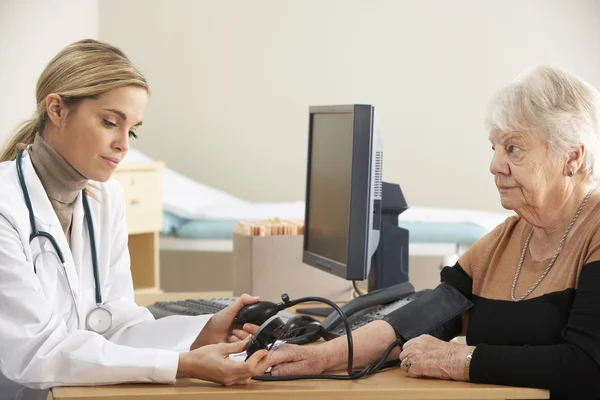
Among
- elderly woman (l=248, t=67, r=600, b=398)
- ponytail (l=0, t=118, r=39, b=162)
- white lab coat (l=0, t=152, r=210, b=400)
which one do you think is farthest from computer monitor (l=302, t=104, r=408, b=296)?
ponytail (l=0, t=118, r=39, b=162)

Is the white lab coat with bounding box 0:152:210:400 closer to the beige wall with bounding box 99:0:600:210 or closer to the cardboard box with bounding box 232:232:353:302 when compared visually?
the cardboard box with bounding box 232:232:353:302

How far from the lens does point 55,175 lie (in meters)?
1.83

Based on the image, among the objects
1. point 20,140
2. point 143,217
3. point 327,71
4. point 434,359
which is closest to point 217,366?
point 434,359

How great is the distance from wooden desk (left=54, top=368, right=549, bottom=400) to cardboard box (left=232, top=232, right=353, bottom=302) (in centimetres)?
92

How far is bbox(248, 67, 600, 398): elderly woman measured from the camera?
157 centimetres

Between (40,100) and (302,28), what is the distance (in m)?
3.95

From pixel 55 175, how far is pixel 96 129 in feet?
0.47

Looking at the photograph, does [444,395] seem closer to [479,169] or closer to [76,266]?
[76,266]

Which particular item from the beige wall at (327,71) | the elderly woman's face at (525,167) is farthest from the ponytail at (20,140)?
the beige wall at (327,71)

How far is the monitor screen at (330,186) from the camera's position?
2.22 metres

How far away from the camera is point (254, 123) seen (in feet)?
18.8

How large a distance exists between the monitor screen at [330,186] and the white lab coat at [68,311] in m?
0.54

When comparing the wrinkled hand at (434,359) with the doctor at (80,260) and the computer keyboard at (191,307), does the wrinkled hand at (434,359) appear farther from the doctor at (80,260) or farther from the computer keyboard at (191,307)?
the computer keyboard at (191,307)

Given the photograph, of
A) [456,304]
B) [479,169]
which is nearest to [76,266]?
[456,304]
